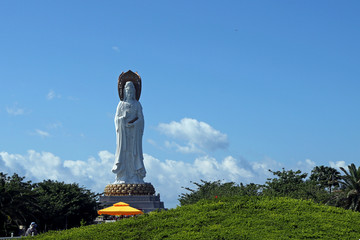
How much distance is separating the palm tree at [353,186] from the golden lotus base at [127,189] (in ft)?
53.3

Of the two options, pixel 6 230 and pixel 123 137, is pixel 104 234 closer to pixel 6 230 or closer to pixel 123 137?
pixel 6 230

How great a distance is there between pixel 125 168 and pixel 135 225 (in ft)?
86.4

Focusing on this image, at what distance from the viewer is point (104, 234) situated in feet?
46.6

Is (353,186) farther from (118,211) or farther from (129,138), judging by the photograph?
(129,138)

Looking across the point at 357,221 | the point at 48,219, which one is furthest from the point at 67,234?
the point at 48,219

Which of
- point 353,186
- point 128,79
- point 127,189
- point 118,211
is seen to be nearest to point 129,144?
point 127,189

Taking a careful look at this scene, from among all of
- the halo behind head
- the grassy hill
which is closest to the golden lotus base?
the halo behind head

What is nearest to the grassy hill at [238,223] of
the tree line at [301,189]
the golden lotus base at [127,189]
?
the tree line at [301,189]

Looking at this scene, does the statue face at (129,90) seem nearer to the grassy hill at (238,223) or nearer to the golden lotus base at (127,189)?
the golden lotus base at (127,189)

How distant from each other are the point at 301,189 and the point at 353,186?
6.55 metres

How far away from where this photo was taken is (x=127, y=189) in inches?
1537

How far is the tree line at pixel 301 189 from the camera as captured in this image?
27.4 m

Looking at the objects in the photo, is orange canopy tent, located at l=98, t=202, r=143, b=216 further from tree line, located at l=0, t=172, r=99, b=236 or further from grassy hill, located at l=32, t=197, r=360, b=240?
grassy hill, located at l=32, t=197, r=360, b=240

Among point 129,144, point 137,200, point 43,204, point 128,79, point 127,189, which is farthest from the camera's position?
point 128,79
